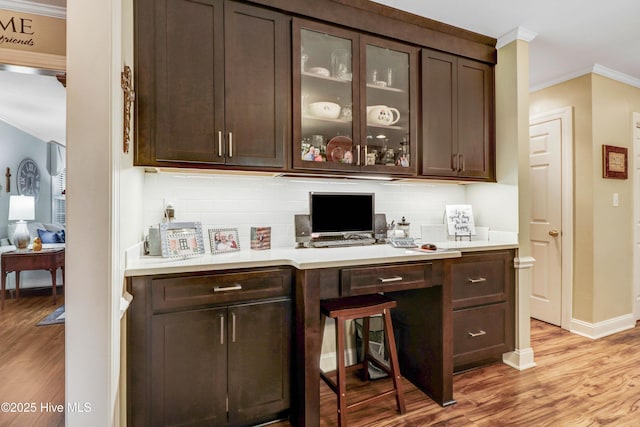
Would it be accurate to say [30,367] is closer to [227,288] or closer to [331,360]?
[227,288]

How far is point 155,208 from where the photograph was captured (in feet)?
6.72

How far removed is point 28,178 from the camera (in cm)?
490

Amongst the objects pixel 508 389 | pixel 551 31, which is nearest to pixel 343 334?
pixel 508 389

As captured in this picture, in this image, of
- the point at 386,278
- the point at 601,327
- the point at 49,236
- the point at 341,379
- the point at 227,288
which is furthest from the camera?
the point at 49,236

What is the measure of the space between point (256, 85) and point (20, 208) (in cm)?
438

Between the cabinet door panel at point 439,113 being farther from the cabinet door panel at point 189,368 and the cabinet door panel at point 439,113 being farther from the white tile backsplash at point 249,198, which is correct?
the cabinet door panel at point 189,368

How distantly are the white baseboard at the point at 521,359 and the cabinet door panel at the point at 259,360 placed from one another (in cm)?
182

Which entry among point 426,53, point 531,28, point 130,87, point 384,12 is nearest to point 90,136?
point 130,87

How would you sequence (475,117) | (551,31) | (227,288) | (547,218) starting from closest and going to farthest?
(227,288), (551,31), (475,117), (547,218)

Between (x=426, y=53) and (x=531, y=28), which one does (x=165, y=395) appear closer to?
(x=426, y=53)

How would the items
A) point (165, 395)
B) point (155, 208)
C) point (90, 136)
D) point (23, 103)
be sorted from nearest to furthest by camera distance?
point (90, 136)
point (165, 395)
point (155, 208)
point (23, 103)

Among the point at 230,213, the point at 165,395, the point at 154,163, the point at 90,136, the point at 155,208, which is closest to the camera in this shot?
the point at 90,136

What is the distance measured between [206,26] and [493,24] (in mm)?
2092

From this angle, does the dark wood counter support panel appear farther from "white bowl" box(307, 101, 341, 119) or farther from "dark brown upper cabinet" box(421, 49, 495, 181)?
"white bowl" box(307, 101, 341, 119)
